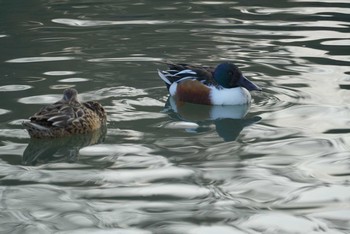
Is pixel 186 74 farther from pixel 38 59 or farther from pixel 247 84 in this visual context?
pixel 38 59

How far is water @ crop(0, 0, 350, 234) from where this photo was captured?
7.63 m

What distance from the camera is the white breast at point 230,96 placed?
36.9 feet

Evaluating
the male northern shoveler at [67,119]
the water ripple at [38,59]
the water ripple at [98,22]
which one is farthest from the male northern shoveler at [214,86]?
the water ripple at [98,22]

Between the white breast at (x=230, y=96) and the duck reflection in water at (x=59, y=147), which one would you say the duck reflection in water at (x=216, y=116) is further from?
the duck reflection in water at (x=59, y=147)

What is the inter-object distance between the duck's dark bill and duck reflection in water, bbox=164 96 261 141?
21 cm

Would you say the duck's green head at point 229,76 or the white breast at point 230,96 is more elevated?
the duck's green head at point 229,76

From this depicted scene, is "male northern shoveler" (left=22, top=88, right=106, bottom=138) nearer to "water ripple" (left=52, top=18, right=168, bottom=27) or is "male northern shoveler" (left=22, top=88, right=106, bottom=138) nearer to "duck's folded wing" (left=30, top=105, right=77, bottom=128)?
"duck's folded wing" (left=30, top=105, right=77, bottom=128)

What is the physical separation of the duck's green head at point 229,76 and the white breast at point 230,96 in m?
0.06

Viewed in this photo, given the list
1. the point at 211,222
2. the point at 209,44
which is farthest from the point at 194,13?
the point at 211,222

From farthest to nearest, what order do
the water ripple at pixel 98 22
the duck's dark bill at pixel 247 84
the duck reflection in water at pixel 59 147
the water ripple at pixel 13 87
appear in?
the water ripple at pixel 98 22 → the water ripple at pixel 13 87 → the duck's dark bill at pixel 247 84 → the duck reflection in water at pixel 59 147

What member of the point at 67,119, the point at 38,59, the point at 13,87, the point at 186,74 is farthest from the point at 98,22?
the point at 67,119

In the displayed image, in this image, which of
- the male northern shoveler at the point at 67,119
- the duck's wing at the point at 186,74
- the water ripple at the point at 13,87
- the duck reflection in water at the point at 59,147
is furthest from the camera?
the water ripple at the point at 13,87

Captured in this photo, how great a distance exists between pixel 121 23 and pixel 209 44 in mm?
2118

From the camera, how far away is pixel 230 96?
37.2 feet
